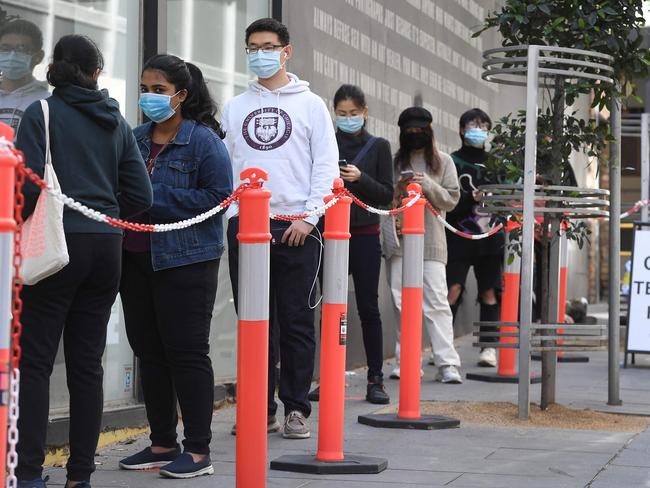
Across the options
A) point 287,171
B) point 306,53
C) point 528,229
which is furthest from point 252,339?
point 306,53

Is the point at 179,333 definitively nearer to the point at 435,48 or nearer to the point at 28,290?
the point at 28,290

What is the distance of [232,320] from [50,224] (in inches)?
146

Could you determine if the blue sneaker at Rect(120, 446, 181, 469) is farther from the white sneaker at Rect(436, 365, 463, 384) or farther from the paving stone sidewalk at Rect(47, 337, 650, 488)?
the white sneaker at Rect(436, 365, 463, 384)

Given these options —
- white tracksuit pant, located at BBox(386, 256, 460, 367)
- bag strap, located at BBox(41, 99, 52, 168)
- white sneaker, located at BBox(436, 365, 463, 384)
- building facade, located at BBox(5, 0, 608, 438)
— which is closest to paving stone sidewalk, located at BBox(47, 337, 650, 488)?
building facade, located at BBox(5, 0, 608, 438)

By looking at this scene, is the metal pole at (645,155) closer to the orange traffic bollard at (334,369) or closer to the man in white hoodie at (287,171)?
the man in white hoodie at (287,171)

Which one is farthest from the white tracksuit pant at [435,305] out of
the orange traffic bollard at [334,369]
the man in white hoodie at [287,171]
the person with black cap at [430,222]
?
the orange traffic bollard at [334,369]

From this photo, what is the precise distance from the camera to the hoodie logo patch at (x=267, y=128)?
21.0 ft

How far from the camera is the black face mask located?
8.87 metres

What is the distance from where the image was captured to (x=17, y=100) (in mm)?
5812

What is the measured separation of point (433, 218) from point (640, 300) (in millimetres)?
2623

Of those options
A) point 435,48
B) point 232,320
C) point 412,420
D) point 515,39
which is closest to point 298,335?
point 412,420

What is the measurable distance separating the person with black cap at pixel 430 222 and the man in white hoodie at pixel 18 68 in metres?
3.28

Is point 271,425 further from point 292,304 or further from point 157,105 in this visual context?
point 157,105

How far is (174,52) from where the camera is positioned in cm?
730
